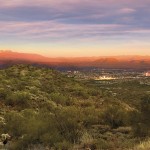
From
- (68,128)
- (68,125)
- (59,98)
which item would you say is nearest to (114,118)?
(68,125)

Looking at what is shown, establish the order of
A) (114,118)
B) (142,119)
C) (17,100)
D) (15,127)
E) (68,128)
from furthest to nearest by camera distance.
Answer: (17,100)
(114,118)
(15,127)
(142,119)
(68,128)

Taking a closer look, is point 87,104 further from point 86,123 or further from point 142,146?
point 142,146

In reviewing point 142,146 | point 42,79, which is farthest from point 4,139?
point 42,79

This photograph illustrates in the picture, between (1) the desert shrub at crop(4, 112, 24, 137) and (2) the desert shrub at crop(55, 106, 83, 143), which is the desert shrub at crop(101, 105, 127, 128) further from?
(1) the desert shrub at crop(4, 112, 24, 137)

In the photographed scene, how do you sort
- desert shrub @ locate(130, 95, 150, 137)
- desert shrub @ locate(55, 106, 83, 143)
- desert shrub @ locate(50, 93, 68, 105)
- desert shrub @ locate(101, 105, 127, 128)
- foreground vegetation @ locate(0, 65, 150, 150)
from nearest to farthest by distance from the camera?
foreground vegetation @ locate(0, 65, 150, 150)
desert shrub @ locate(55, 106, 83, 143)
desert shrub @ locate(130, 95, 150, 137)
desert shrub @ locate(101, 105, 127, 128)
desert shrub @ locate(50, 93, 68, 105)

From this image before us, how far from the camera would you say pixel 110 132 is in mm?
22000

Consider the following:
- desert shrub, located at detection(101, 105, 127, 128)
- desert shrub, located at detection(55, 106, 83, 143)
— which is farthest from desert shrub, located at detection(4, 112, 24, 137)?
desert shrub, located at detection(101, 105, 127, 128)

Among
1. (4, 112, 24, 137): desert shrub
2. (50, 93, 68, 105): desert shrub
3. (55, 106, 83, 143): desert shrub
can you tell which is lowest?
(50, 93, 68, 105): desert shrub

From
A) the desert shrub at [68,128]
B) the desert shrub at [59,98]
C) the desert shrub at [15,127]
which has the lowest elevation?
the desert shrub at [59,98]

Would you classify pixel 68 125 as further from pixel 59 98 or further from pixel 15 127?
pixel 59 98

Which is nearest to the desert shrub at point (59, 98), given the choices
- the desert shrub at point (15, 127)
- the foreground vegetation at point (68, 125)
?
the foreground vegetation at point (68, 125)

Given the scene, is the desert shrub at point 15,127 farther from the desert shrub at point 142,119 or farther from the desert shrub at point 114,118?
the desert shrub at point 142,119

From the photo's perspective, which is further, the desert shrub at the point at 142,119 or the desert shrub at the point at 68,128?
the desert shrub at the point at 142,119

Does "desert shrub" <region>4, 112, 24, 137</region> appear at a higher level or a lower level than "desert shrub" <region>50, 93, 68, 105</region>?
higher
